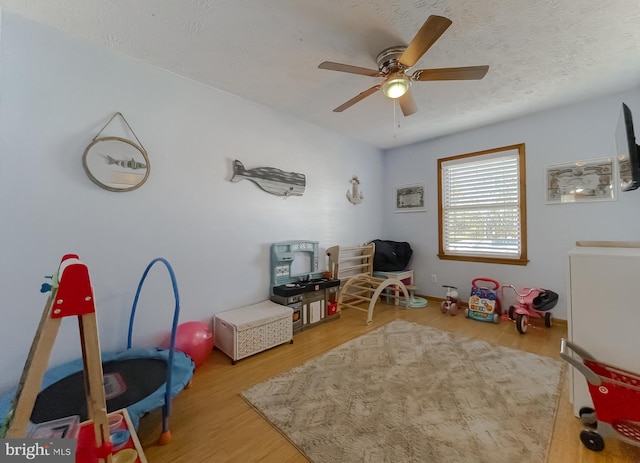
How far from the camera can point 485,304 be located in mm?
3322

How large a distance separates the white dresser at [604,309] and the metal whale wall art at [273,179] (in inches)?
102

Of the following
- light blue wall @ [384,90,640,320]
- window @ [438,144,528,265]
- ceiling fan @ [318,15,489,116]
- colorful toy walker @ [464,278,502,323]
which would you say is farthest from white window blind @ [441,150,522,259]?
ceiling fan @ [318,15,489,116]

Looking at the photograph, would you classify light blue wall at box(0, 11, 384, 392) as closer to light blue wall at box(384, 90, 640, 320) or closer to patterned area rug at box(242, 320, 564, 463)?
patterned area rug at box(242, 320, 564, 463)

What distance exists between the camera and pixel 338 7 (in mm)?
1624

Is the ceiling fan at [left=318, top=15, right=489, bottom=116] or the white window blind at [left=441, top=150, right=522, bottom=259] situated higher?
the ceiling fan at [left=318, top=15, right=489, bottom=116]

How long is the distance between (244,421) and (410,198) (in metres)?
3.87

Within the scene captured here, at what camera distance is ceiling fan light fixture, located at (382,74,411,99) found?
195cm

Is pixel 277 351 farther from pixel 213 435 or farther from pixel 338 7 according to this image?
pixel 338 7

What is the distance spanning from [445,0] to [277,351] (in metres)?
2.98

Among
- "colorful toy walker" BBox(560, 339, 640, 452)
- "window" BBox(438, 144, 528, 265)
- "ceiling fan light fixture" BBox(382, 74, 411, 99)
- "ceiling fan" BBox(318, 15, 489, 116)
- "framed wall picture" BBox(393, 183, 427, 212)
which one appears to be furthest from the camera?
"framed wall picture" BBox(393, 183, 427, 212)

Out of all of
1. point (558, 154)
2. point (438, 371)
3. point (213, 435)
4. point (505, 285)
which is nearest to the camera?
point (213, 435)

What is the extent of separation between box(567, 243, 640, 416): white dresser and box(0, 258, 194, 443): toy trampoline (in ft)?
7.59

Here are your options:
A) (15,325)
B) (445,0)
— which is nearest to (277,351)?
(15,325)

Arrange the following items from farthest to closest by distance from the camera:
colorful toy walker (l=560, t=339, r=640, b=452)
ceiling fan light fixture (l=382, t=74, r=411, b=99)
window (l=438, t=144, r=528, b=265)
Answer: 1. window (l=438, t=144, r=528, b=265)
2. ceiling fan light fixture (l=382, t=74, r=411, b=99)
3. colorful toy walker (l=560, t=339, r=640, b=452)
